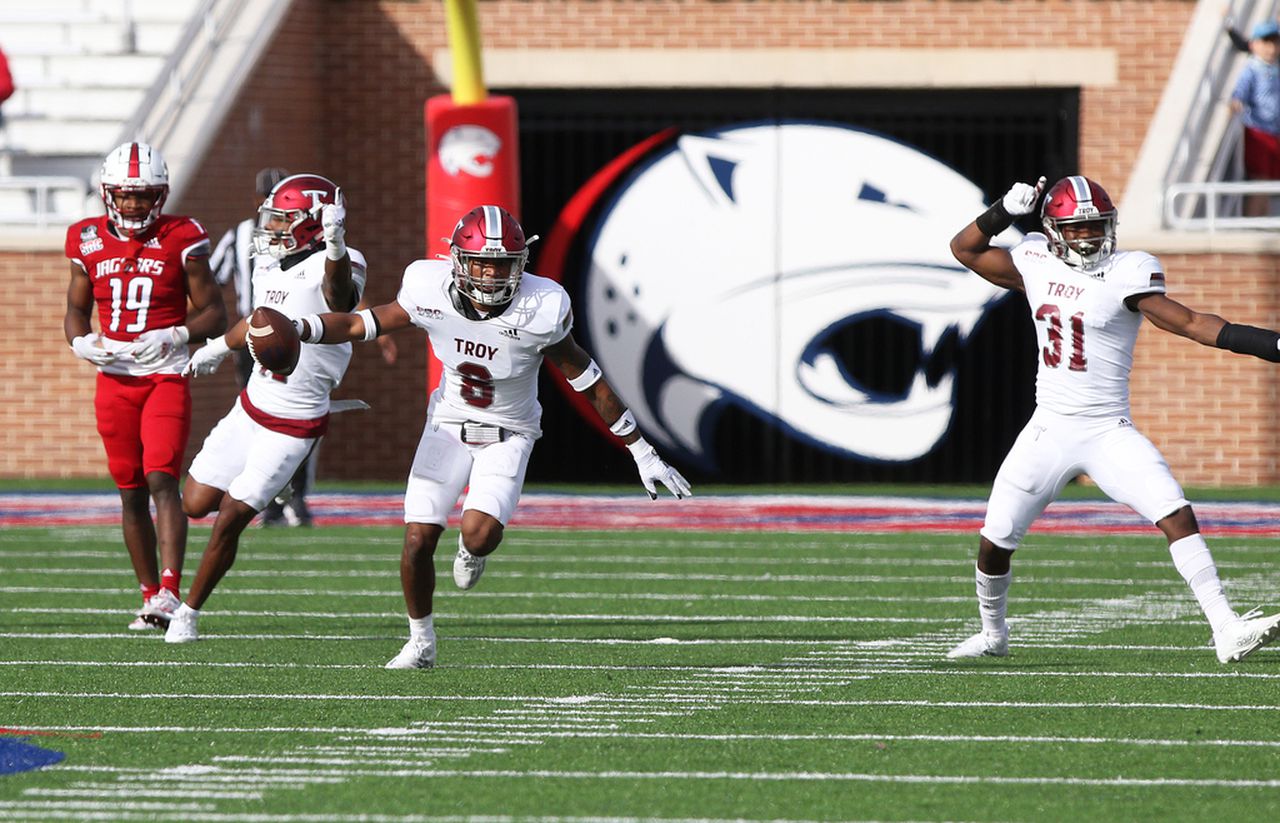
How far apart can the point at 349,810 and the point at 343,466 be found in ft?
43.9

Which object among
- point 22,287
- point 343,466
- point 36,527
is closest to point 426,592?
point 36,527

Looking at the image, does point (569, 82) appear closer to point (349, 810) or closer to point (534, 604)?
point (534, 604)

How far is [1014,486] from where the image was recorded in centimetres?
857

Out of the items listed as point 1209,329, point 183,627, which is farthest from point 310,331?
point 1209,329

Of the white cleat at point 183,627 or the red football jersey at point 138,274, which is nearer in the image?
the white cleat at point 183,627

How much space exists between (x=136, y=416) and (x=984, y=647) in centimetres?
360

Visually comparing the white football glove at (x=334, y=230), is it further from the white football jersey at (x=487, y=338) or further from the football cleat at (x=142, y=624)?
the football cleat at (x=142, y=624)

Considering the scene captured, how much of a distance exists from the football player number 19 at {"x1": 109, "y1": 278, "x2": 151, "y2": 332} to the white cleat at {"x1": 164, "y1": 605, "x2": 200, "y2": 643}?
1.32 metres

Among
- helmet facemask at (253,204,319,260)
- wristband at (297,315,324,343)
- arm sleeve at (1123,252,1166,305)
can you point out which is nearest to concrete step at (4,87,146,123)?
helmet facemask at (253,204,319,260)

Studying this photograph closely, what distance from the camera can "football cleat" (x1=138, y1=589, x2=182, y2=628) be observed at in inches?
377

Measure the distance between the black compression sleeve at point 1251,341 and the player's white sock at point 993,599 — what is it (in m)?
1.18

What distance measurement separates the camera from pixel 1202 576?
27.2 ft

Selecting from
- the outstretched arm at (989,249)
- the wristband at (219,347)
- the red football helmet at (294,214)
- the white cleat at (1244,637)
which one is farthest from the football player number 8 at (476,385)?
the white cleat at (1244,637)

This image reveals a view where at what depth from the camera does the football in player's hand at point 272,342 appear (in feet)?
26.6
